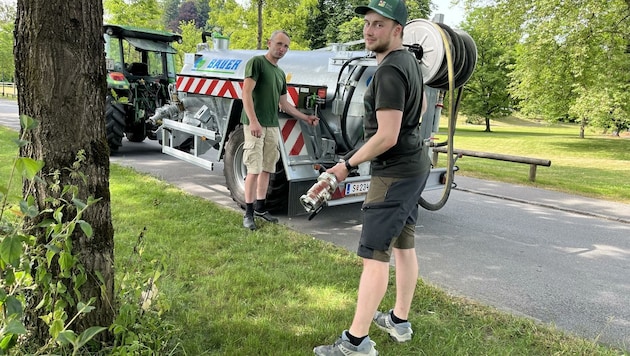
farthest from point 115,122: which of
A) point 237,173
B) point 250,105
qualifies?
point 250,105

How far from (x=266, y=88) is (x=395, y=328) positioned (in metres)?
3.07

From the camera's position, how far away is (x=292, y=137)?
560cm

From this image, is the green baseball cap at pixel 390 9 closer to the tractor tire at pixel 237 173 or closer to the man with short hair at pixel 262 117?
the man with short hair at pixel 262 117

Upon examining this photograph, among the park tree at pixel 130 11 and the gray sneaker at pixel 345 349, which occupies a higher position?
the park tree at pixel 130 11

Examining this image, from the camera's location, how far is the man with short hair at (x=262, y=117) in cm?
507

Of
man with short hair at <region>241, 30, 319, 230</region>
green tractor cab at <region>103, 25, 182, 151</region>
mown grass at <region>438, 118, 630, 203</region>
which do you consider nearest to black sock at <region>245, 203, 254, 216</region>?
man with short hair at <region>241, 30, 319, 230</region>

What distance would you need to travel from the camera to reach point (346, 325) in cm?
304

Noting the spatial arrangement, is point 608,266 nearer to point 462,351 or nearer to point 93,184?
point 462,351

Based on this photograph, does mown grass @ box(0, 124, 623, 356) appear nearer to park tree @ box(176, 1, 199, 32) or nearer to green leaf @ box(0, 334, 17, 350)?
green leaf @ box(0, 334, 17, 350)

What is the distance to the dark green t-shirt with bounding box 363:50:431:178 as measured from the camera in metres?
2.49

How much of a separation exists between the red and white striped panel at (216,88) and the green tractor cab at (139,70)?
268 centimetres

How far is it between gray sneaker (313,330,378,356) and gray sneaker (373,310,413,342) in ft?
0.86

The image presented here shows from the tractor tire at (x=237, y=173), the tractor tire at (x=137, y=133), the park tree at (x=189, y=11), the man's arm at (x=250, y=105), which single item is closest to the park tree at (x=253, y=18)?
the tractor tire at (x=137, y=133)

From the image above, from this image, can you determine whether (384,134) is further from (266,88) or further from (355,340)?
(266,88)
